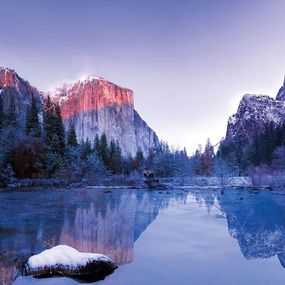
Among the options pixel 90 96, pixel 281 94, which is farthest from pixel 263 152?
pixel 281 94

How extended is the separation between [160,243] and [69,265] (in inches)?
145

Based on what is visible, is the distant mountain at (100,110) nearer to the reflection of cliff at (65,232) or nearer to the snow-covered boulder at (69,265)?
the reflection of cliff at (65,232)

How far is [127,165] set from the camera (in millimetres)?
75062

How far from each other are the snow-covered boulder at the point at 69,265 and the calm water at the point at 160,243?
0.71 feet

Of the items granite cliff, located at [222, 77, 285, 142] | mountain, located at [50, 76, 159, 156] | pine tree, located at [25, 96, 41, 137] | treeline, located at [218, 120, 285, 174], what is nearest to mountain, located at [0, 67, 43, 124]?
mountain, located at [50, 76, 159, 156]

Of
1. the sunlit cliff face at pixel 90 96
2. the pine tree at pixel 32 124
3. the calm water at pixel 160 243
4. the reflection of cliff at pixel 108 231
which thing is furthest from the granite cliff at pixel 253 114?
the calm water at pixel 160 243

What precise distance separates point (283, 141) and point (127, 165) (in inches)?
1249

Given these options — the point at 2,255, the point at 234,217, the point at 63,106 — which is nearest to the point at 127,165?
the point at 234,217

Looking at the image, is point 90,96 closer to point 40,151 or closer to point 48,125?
point 48,125

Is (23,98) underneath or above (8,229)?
above

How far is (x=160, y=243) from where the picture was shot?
981 centimetres

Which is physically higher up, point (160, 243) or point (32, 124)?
point (32, 124)

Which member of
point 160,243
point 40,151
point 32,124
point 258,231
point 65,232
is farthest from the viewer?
point 32,124

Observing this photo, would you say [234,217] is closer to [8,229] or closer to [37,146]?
[8,229]
